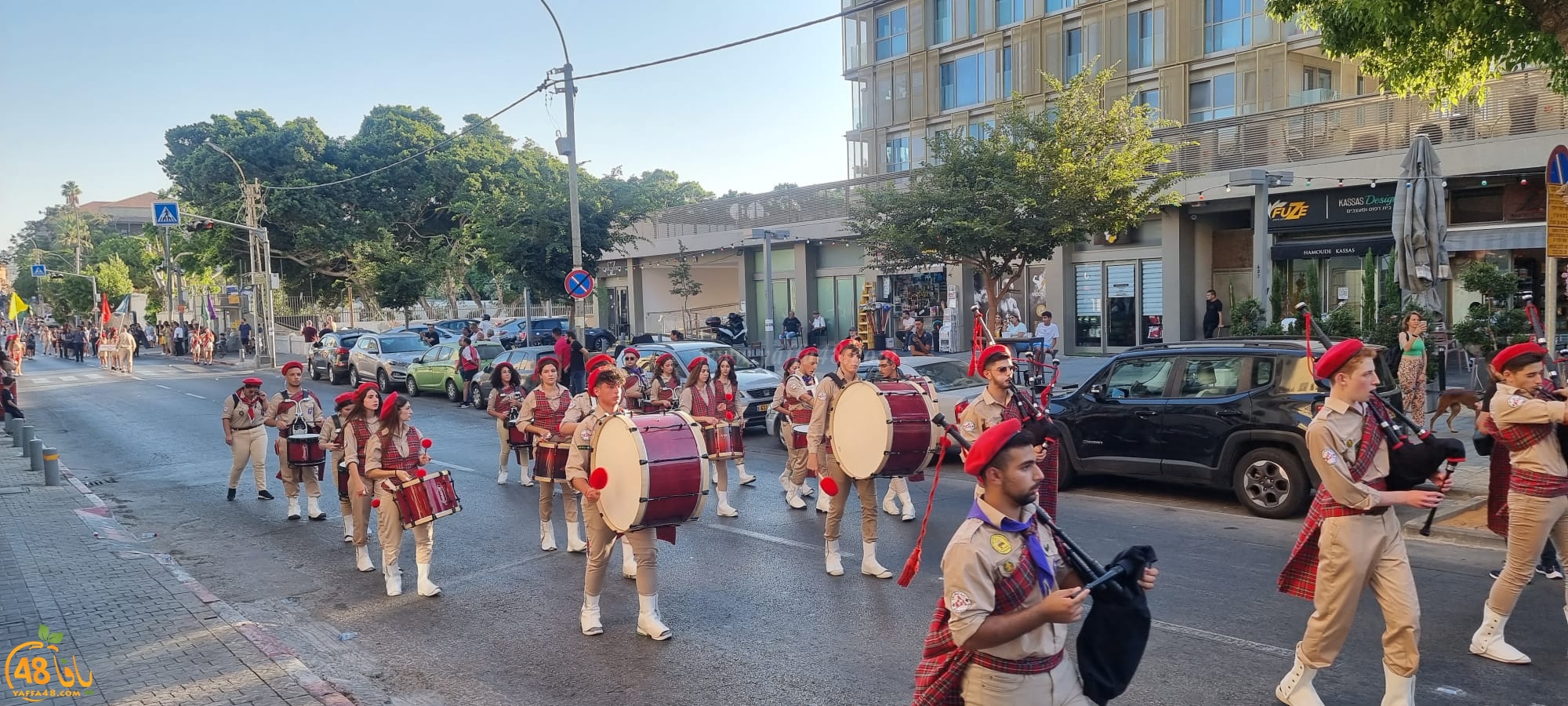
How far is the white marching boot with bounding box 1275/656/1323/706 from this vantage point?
511cm

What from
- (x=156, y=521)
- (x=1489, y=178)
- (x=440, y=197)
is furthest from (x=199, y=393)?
(x=1489, y=178)

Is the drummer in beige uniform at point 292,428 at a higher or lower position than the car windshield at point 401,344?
lower

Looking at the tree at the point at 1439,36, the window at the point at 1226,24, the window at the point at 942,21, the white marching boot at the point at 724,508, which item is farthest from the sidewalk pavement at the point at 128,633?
the window at the point at 942,21

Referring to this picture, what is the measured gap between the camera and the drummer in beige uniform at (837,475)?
319 inches

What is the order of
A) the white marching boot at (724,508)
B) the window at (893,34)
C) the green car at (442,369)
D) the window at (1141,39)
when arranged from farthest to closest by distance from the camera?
the window at (893,34) → the window at (1141,39) → the green car at (442,369) → the white marching boot at (724,508)

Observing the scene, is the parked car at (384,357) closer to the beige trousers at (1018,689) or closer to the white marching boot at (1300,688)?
the white marching boot at (1300,688)

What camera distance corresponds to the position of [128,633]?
6883 mm

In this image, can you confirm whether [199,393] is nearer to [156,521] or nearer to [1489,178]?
[156,521]

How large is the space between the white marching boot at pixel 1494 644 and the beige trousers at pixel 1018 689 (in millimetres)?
3701

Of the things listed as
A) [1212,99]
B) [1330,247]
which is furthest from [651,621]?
[1212,99]

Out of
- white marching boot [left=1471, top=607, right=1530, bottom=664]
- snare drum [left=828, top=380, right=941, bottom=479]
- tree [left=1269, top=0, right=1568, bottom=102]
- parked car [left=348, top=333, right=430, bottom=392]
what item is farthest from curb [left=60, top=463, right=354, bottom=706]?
parked car [left=348, top=333, right=430, bottom=392]

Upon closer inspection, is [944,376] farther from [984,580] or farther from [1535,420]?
[984,580]

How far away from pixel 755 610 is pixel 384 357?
2284cm

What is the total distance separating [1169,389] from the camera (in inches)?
414
